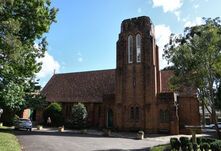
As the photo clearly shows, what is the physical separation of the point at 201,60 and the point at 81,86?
29844mm

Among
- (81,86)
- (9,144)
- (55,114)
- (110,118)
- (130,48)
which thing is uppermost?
(130,48)

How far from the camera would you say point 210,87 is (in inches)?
887

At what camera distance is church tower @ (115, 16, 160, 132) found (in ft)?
123

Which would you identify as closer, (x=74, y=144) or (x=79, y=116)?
(x=74, y=144)

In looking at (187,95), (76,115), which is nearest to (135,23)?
(187,95)

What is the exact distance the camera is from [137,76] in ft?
127

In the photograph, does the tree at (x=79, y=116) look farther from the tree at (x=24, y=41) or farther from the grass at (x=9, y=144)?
the grass at (x=9, y=144)

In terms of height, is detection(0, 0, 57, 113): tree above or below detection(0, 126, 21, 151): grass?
above

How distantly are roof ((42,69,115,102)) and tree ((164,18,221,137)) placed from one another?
22501 millimetres

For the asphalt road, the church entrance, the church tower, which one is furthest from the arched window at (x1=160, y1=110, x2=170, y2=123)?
the asphalt road

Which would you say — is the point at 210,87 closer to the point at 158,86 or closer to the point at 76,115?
the point at 158,86

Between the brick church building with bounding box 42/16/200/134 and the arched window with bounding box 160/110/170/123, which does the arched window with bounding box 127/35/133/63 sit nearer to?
the brick church building with bounding box 42/16/200/134

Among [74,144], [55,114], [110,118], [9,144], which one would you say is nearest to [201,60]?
[74,144]

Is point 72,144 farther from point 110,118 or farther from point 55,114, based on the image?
point 55,114
